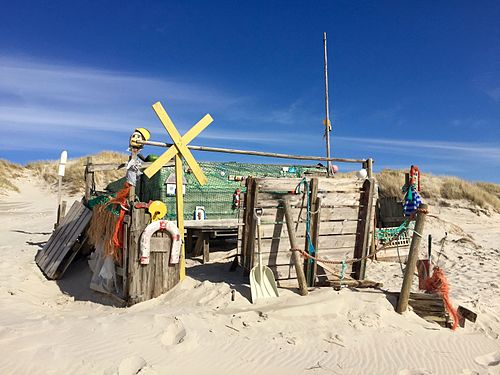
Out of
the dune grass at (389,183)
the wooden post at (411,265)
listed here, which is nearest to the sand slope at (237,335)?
the wooden post at (411,265)

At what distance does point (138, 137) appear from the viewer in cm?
690

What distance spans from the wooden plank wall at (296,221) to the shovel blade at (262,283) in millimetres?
356

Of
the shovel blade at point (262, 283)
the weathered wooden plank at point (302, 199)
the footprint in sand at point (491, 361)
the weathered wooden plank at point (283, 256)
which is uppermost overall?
the weathered wooden plank at point (302, 199)

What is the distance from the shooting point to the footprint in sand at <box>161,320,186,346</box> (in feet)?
15.1

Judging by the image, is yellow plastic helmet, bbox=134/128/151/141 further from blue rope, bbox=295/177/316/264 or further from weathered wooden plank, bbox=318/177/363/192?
weathered wooden plank, bbox=318/177/363/192

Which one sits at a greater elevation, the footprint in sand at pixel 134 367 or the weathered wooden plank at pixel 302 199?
the weathered wooden plank at pixel 302 199

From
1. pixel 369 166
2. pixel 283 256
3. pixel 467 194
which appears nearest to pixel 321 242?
pixel 283 256

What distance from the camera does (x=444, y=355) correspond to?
4.91m

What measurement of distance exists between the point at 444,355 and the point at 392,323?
720 mm

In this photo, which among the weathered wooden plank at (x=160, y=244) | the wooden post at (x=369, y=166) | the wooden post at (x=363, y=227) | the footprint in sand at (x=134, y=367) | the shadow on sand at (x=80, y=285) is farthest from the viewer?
the wooden post at (x=369, y=166)

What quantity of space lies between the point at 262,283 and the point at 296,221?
1.22m

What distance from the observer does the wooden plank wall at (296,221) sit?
6.63 m

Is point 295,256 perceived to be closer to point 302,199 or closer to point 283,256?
point 283,256

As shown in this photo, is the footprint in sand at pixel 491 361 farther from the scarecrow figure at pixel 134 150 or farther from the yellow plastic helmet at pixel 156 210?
the scarecrow figure at pixel 134 150
